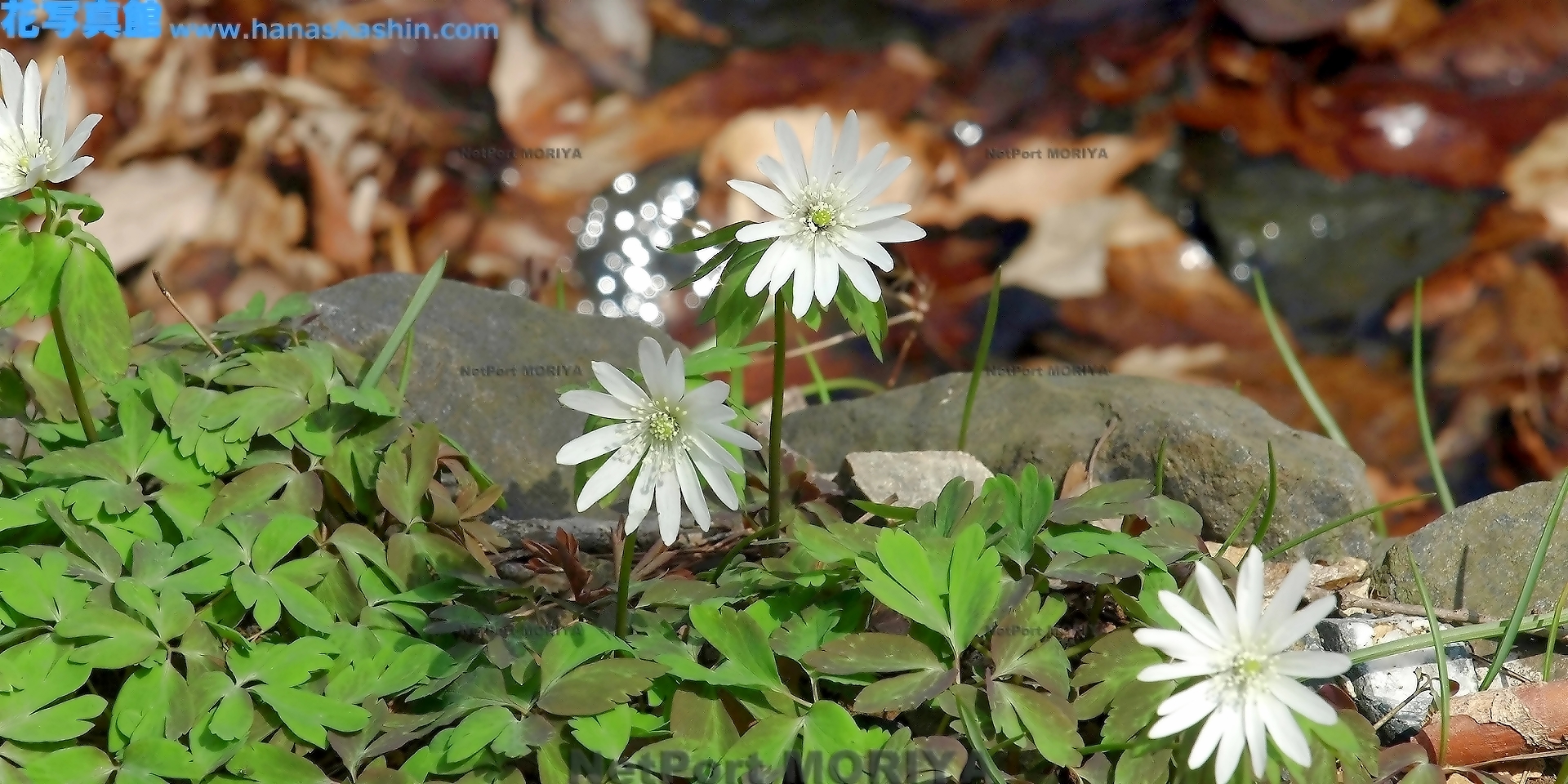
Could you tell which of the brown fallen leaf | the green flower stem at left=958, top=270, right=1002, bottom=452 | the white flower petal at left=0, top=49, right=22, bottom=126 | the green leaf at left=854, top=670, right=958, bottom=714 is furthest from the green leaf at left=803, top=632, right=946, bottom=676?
the brown fallen leaf

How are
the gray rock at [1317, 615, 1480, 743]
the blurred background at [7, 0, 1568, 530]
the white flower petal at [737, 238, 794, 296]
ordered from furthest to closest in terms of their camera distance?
the blurred background at [7, 0, 1568, 530] → the gray rock at [1317, 615, 1480, 743] → the white flower petal at [737, 238, 794, 296]

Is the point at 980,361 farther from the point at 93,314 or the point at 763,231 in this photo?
the point at 93,314

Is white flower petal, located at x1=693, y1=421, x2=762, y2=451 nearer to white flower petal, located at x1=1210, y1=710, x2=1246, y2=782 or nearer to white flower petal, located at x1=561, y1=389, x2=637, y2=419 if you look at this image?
white flower petal, located at x1=561, y1=389, x2=637, y2=419

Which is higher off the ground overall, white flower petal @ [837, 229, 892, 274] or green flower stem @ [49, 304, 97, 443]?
white flower petal @ [837, 229, 892, 274]

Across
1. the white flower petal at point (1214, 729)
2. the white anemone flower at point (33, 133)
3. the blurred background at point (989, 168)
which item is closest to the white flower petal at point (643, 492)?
the white flower petal at point (1214, 729)

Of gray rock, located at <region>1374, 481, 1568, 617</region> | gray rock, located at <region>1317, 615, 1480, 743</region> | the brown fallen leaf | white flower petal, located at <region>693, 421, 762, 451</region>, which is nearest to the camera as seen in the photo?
white flower petal, located at <region>693, 421, 762, 451</region>

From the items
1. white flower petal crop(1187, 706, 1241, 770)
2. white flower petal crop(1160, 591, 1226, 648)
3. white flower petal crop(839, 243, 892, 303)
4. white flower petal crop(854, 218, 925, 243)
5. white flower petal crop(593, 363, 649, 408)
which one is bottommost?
white flower petal crop(1187, 706, 1241, 770)

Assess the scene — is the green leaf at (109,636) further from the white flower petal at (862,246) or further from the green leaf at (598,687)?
the white flower petal at (862,246)
